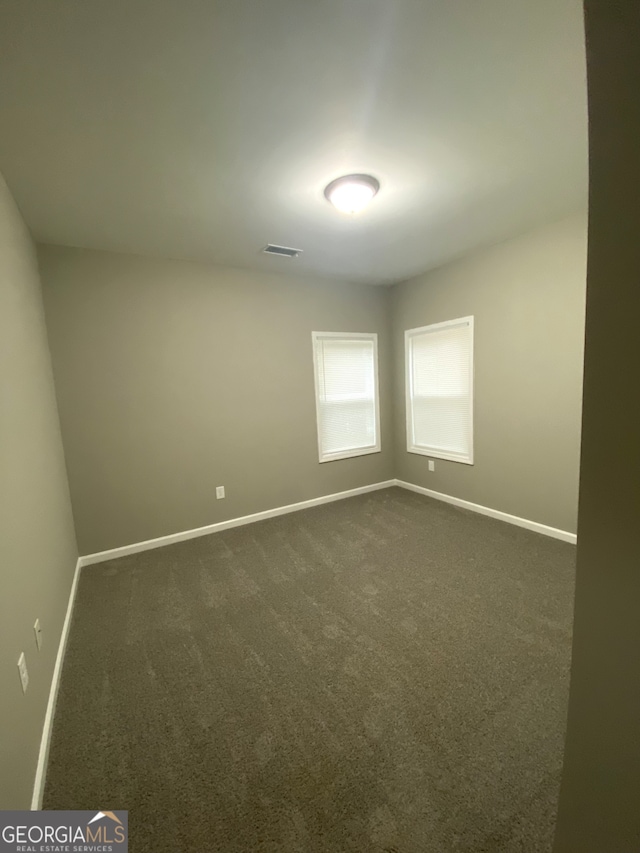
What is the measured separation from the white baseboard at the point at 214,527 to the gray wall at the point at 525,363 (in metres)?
1.26

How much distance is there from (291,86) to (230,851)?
8.73 ft

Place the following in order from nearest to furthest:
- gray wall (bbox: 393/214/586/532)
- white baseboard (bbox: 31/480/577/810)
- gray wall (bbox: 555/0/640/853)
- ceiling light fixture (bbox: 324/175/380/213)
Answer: gray wall (bbox: 555/0/640/853)
white baseboard (bbox: 31/480/577/810)
ceiling light fixture (bbox: 324/175/380/213)
gray wall (bbox: 393/214/586/532)

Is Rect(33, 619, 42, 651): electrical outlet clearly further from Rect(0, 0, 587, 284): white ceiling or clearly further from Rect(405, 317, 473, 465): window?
Rect(405, 317, 473, 465): window

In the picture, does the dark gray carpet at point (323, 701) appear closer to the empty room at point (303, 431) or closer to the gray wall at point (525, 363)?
the empty room at point (303, 431)

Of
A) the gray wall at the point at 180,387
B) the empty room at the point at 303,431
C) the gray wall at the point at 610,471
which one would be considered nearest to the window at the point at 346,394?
the gray wall at the point at 180,387

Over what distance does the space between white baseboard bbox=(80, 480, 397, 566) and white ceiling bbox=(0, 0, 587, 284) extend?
100 inches

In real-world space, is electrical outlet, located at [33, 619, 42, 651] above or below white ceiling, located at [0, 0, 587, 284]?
below

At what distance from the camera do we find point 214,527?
11.7ft

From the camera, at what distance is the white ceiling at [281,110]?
115cm

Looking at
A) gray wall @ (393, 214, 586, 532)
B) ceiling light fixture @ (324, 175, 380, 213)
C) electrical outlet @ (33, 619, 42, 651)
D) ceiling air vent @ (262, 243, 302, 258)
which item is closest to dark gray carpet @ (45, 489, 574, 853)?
electrical outlet @ (33, 619, 42, 651)

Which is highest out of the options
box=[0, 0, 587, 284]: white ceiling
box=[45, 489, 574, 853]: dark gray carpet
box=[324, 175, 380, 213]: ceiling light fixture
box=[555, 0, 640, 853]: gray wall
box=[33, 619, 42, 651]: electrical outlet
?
box=[0, 0, 587, 284]: white ceiling

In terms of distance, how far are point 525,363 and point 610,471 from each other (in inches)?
113

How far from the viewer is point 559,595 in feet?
7.52

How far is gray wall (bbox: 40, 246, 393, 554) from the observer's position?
2.91m
